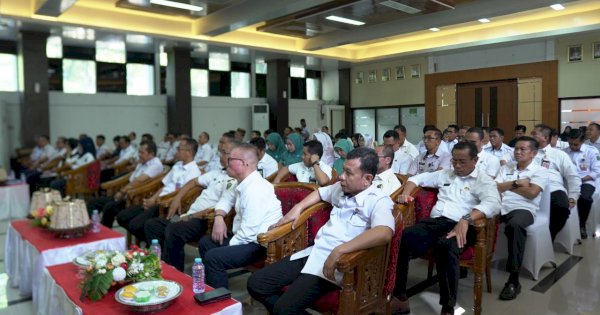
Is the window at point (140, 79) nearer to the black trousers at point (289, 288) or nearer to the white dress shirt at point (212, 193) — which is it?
the white dress shirt at point (212, 193)

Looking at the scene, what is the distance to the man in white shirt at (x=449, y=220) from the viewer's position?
9.47 ft

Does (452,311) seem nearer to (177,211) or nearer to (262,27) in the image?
(177,211)

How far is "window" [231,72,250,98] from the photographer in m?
13.2

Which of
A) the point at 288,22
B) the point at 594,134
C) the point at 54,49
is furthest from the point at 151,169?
the point at 54,49

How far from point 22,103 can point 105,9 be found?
292cm

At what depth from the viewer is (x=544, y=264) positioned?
3949mm

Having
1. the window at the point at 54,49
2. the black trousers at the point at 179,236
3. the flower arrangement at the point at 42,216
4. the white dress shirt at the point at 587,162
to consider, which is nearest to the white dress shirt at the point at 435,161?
the white dress shirt at the point at 587,162

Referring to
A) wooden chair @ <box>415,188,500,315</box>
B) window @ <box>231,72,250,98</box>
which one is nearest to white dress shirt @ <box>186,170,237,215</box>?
wooden chair @ <box>415,188,500,315</box>

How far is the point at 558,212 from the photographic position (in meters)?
4.21

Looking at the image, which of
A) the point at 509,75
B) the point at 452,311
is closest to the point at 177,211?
the point at 452,311

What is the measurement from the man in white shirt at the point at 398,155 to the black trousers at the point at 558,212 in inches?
68.5

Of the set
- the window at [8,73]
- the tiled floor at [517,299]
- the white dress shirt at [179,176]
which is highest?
the window at [8,73]

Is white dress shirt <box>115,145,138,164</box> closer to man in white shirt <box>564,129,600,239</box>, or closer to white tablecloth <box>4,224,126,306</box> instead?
white tablecloth <box>4,224,126,306</box>

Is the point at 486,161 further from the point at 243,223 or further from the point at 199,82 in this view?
the point at 199,82
